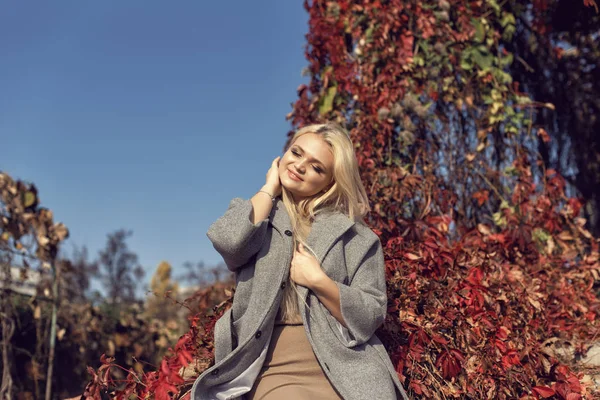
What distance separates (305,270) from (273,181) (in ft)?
1.47

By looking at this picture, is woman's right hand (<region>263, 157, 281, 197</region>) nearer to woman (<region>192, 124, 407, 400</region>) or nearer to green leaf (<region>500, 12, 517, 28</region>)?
woman (<region>192, 124, 407, 400</region>)

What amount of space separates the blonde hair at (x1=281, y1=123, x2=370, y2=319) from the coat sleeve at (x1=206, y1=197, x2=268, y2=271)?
0.85 ft

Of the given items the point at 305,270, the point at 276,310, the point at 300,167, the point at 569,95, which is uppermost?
the point at 569,95

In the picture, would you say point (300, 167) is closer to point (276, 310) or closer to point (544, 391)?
point (276, 310)

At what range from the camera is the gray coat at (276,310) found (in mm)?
2051

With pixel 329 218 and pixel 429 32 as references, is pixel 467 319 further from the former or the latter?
pixel 429 32

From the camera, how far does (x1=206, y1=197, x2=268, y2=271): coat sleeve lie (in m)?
2.08

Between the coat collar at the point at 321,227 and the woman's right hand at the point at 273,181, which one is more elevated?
the woman's right hand at the point at 273,181

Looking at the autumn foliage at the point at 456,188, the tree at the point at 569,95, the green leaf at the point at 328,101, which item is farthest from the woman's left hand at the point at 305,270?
the tree at the point at 569,95

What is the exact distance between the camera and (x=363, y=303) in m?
2.10

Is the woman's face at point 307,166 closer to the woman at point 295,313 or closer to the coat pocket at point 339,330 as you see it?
the woman at point 295,313

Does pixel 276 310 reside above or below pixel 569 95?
below

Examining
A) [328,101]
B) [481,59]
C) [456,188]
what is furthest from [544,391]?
[481,59]

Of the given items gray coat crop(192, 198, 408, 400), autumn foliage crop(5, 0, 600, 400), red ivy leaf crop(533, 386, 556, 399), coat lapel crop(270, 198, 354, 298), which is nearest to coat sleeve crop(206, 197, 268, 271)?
gray coat crop(192, 198, 408, 400)
